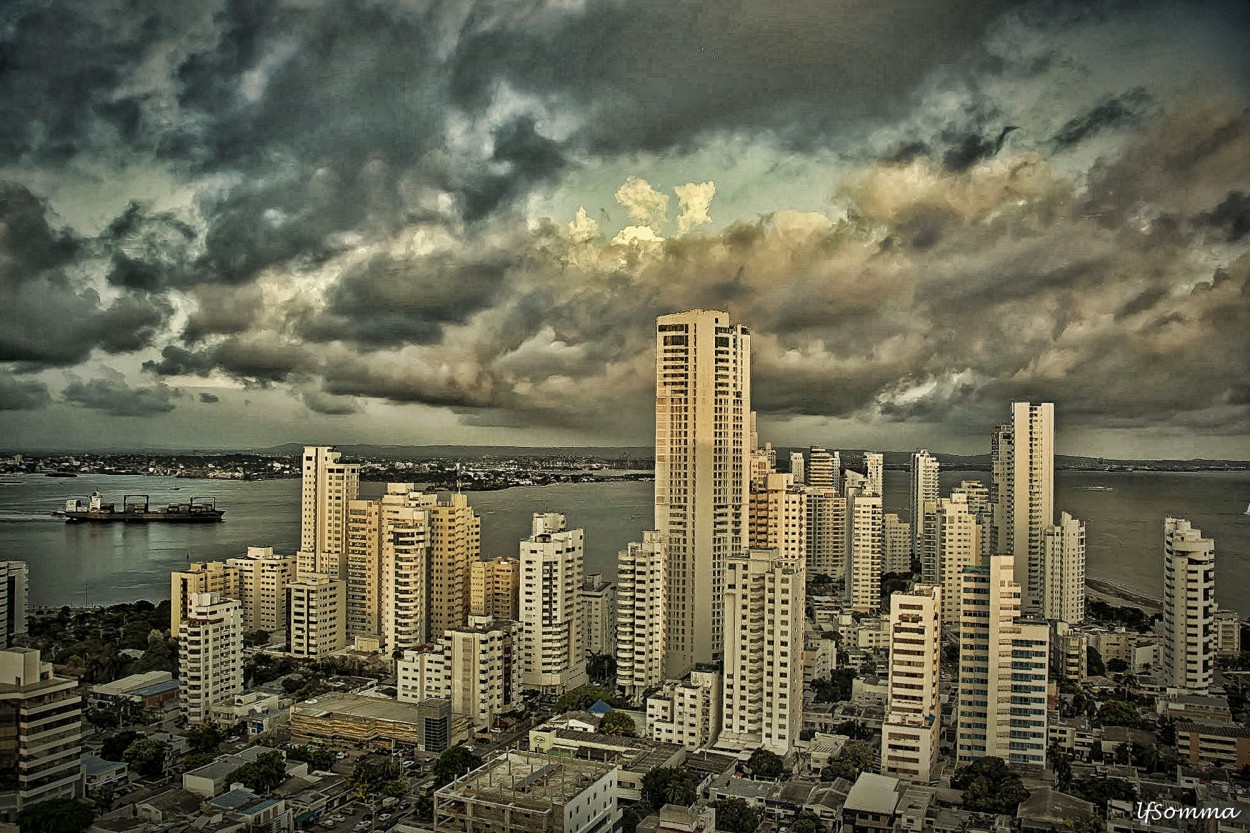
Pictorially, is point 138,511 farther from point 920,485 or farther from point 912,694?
point 920,485

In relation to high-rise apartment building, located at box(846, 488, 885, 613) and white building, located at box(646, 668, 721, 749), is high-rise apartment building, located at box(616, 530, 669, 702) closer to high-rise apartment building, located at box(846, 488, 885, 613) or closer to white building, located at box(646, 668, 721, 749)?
white building, located at box(646, 668, 721, 749)

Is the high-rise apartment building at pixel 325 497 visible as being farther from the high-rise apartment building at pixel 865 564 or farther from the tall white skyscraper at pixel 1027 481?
the tall white skyscraper at pixel 1027 481

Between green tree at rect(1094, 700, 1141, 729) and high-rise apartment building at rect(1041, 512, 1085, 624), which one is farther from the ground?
high-rise apartment building at rect(1041, 512, 1085, 624)

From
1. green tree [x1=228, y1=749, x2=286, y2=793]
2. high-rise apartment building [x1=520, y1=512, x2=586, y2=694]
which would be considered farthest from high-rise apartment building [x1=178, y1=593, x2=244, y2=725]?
high-rise apartment building [x1=520, y1=512, x2=586, y2=694]

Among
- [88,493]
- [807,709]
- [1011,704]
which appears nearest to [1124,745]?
[1011,704]

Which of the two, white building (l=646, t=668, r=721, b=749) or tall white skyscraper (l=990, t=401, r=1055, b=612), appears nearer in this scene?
white building (l=646, t=668, r=721, b=749)

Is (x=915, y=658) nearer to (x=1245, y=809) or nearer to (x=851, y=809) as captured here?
(x=851, y=809)

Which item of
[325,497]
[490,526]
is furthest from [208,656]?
[490,526]
